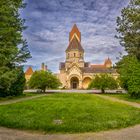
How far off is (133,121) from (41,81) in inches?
1547

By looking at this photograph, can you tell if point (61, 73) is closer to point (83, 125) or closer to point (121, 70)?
point (121, 70)

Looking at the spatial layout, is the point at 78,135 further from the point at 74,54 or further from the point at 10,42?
the point at 74,54

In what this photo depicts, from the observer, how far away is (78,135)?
11.4 m

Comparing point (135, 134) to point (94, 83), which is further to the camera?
point (94, 83)

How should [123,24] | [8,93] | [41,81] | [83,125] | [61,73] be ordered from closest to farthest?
[83,125] < [8,93] < [123,24] < [41,81] < [61,73]

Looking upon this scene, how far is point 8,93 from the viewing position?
3612cm

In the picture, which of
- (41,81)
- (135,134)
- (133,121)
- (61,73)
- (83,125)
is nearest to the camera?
(135,134)

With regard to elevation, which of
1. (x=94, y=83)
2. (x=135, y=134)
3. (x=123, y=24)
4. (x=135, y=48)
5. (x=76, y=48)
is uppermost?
(x=76, y=48)

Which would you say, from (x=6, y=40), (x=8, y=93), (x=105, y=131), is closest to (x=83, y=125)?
(x=105, y=131)

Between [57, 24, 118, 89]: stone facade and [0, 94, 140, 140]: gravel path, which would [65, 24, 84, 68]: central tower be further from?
[0, 94, 140, 140]: gravel path

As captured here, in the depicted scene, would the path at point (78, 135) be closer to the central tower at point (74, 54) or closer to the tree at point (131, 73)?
the tree at point (131, 73)

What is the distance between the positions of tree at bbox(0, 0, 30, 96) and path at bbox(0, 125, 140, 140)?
743 cm

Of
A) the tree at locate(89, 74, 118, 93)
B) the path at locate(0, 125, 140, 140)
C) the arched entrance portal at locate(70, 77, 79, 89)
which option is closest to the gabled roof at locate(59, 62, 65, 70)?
the arched entrance portal at locate(70, 77, 79, 89)

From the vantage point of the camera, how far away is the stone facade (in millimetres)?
98188
